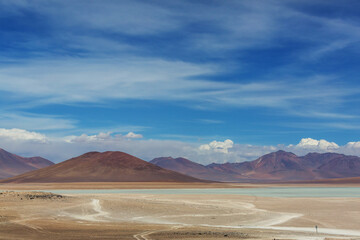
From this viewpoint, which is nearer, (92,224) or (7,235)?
(7,235)

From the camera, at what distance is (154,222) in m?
29.6

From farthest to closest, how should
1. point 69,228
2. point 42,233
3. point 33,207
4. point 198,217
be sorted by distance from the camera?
1. point 33,207
2. point 198,217
3. point 69,228
4. point 42,233

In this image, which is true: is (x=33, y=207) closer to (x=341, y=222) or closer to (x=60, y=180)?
(x=341, y=222)

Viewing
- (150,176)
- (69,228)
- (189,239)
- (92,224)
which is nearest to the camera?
(189,239)

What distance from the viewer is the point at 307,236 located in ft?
78.0

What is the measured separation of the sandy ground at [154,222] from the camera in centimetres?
2353

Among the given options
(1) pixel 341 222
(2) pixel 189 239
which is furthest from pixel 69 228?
(1) pixel 341 222

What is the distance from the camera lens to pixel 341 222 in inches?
1206

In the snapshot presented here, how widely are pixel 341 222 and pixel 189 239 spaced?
13.8m

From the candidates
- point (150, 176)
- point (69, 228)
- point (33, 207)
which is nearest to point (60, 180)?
point (150, 176)

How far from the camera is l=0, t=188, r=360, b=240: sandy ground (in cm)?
2353

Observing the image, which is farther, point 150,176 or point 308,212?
point 150,176

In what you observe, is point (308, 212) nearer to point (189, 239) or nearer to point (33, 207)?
point (189, 239)

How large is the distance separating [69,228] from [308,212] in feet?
68.5
